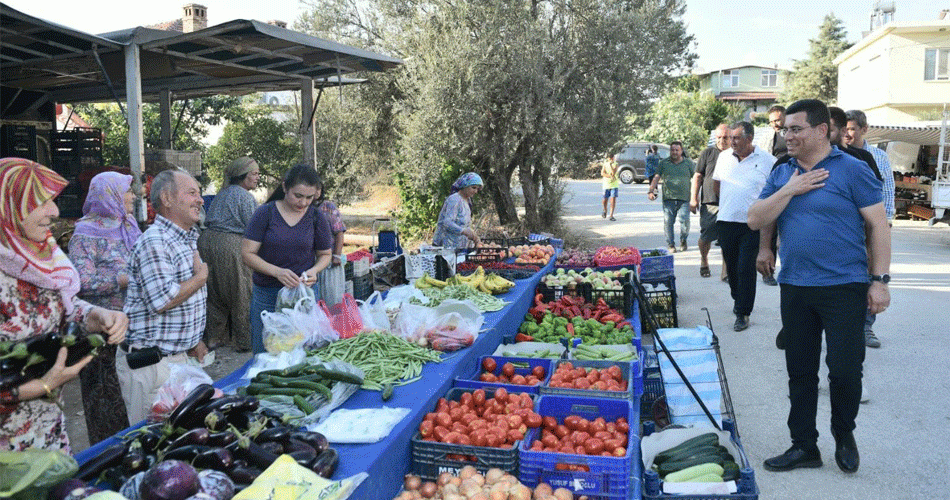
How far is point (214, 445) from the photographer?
261 cm

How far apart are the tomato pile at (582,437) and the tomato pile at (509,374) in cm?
51

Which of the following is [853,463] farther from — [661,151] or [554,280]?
[661,151]

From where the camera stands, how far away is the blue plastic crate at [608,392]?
4.20 metres

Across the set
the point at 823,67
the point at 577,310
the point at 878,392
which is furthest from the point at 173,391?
the point at 823,67

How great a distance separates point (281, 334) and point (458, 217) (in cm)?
462

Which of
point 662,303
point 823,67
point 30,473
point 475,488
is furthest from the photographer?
point 823,67

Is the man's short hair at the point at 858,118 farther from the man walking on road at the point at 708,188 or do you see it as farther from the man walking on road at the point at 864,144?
the man walking on road at the point at 708,188

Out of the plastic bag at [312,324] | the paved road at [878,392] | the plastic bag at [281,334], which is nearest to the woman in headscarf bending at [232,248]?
the plastic bag at [312,324]

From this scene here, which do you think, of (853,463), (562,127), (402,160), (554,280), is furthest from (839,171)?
(402,160)

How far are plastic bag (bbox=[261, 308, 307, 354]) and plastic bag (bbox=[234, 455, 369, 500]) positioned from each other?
1708 millimetres

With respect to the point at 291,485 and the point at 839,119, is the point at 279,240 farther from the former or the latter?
the point at 839,119

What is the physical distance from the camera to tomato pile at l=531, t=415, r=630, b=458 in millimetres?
3615

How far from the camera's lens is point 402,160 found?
13859 mm

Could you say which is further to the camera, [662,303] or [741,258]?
[662,303]
